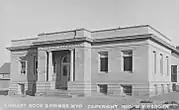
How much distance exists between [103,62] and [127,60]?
2446mm

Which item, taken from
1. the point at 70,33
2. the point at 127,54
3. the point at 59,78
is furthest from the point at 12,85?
the point at 127,54

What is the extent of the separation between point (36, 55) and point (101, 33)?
815cm

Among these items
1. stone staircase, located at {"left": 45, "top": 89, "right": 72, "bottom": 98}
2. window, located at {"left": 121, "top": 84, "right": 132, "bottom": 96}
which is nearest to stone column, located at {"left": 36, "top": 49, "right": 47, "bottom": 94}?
stone staircase, located at {"left": 45, "top": 89, "right": 72, "bottom": 98}

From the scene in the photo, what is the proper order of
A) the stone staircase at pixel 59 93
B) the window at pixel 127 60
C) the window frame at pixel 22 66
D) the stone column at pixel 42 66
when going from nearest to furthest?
the window at pixel 127 60, the stone staircase at pixel 59 93, the stone column at pixel 42 66, the window frame at pixel 22 66

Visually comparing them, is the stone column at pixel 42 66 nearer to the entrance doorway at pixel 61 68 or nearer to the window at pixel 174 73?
the entrance doorway at pixel 61 68

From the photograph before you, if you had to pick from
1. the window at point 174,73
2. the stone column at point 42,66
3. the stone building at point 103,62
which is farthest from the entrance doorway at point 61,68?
the window at point 174,73

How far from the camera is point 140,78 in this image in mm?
20984

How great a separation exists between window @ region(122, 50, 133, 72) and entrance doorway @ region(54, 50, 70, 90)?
6.07 metres

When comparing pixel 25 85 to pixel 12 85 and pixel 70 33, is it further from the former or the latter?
pixel 70 33

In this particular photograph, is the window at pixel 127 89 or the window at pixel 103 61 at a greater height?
the window at pixel 103 61

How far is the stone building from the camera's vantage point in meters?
21.2

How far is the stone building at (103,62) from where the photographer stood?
2119cm

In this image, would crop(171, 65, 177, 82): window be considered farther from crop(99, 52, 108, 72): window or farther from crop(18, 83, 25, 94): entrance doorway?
crop(18, 83, 25, 94): entrance doorway

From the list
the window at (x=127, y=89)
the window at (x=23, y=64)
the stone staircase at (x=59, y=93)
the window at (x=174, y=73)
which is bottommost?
the stone staircase at (x=59, y=93)
